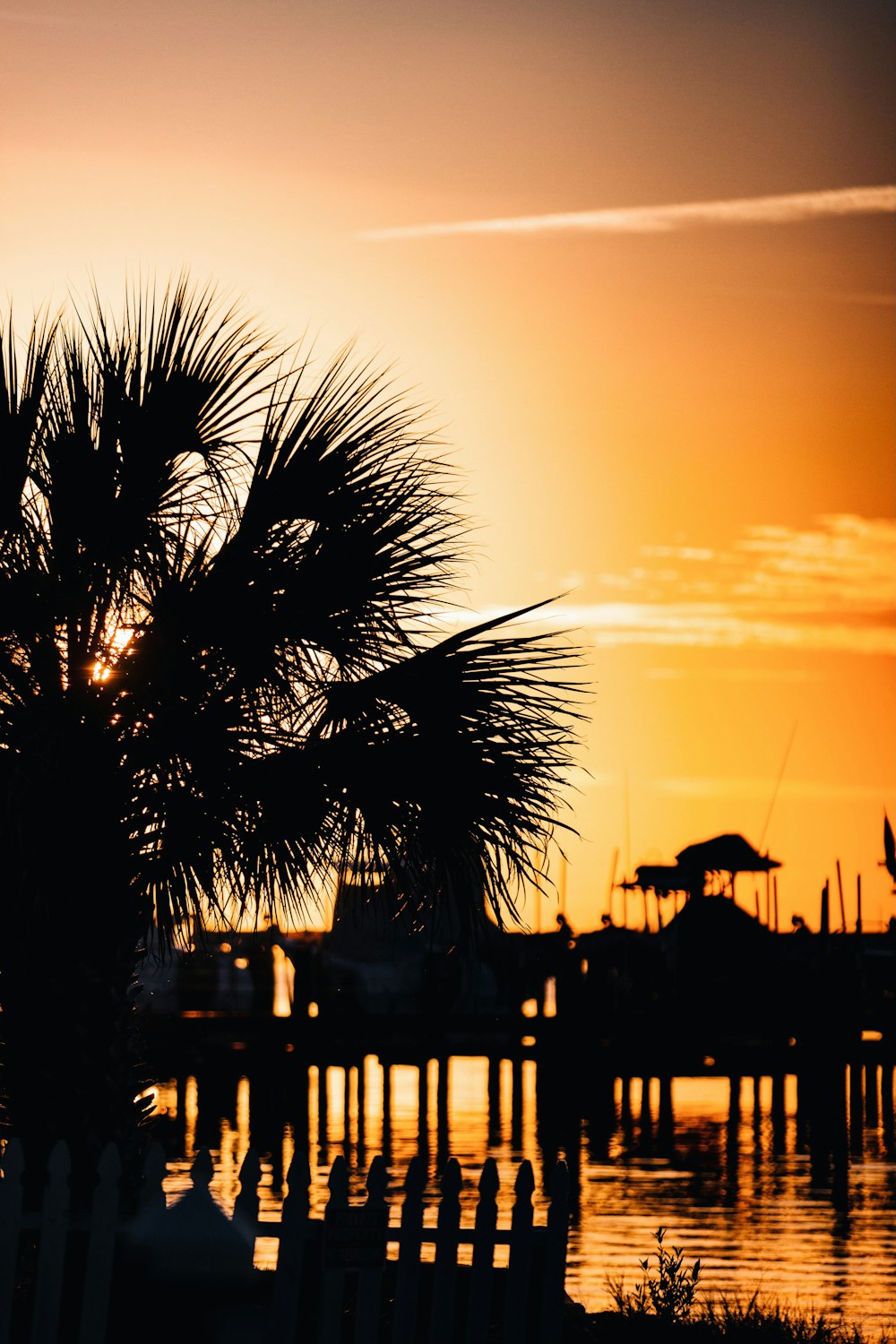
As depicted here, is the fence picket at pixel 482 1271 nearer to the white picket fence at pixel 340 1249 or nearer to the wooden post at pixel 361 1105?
the white picket fence at pixel 340 1249

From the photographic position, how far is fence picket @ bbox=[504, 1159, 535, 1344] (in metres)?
8.27

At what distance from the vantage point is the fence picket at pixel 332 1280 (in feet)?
26.2

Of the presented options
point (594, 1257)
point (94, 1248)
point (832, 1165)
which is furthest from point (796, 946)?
point (94, 1248)

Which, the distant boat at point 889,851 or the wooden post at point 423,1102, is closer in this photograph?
the wooden post at point 423,1102

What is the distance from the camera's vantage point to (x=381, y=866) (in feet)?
34.9

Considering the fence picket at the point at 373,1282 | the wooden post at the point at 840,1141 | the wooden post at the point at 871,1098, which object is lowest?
the wooden post at the point at 871,1098

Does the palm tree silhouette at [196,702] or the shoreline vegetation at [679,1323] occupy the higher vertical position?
the palm tree silhouette at [196,702]

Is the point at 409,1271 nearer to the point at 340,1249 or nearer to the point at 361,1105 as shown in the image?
the point at 340,1249

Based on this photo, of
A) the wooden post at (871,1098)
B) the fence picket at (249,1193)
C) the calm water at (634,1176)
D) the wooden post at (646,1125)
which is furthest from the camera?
the wooden post at (871,1098)

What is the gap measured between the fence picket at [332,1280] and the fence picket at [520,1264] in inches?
33.3

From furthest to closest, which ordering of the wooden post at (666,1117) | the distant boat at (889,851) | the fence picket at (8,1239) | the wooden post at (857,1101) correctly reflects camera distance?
the distant boat at (889,851), the wooden post at (857,1101), the wooden post at (666,1117), the fence picket at (8,1239)

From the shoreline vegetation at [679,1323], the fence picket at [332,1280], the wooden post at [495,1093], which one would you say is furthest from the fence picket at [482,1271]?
the wooden post at [495,1093]

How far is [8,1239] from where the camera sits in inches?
316

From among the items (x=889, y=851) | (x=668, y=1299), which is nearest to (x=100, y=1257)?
(x=668, y=1299)
